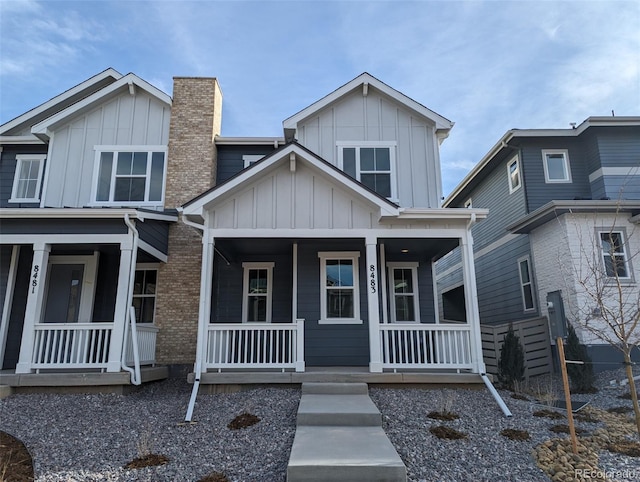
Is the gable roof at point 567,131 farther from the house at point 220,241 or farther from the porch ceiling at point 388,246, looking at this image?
the porch ceiling at point 388,246

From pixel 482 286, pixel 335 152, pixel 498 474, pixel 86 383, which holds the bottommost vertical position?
pixel 498 474

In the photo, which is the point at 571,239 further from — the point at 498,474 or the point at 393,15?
the point at 498,474

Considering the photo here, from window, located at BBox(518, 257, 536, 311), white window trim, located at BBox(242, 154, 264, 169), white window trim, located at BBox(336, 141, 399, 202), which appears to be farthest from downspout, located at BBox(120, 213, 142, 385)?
window, located at BBox(518, 257, 536, 311)

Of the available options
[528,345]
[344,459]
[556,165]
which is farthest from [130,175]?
[556,165]

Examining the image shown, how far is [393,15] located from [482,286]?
11346mm

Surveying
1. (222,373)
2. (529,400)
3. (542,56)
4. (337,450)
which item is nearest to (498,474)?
(337,450)

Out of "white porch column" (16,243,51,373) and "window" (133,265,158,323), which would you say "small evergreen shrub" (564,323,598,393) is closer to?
"window" (133,265,158,323)

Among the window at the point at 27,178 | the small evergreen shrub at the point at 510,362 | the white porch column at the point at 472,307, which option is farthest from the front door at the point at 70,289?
the small evergreen shrub at the point at 510,362

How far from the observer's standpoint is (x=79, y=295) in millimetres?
10617

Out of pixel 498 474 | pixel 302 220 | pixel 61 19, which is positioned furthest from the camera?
pixel 61 19

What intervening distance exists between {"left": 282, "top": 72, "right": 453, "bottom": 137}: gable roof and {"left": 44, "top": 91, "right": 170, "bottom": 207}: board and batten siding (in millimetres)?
3723

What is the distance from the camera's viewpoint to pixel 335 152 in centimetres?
1124

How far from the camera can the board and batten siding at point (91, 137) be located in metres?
11.1

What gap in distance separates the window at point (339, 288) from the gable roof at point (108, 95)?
6383 mm
